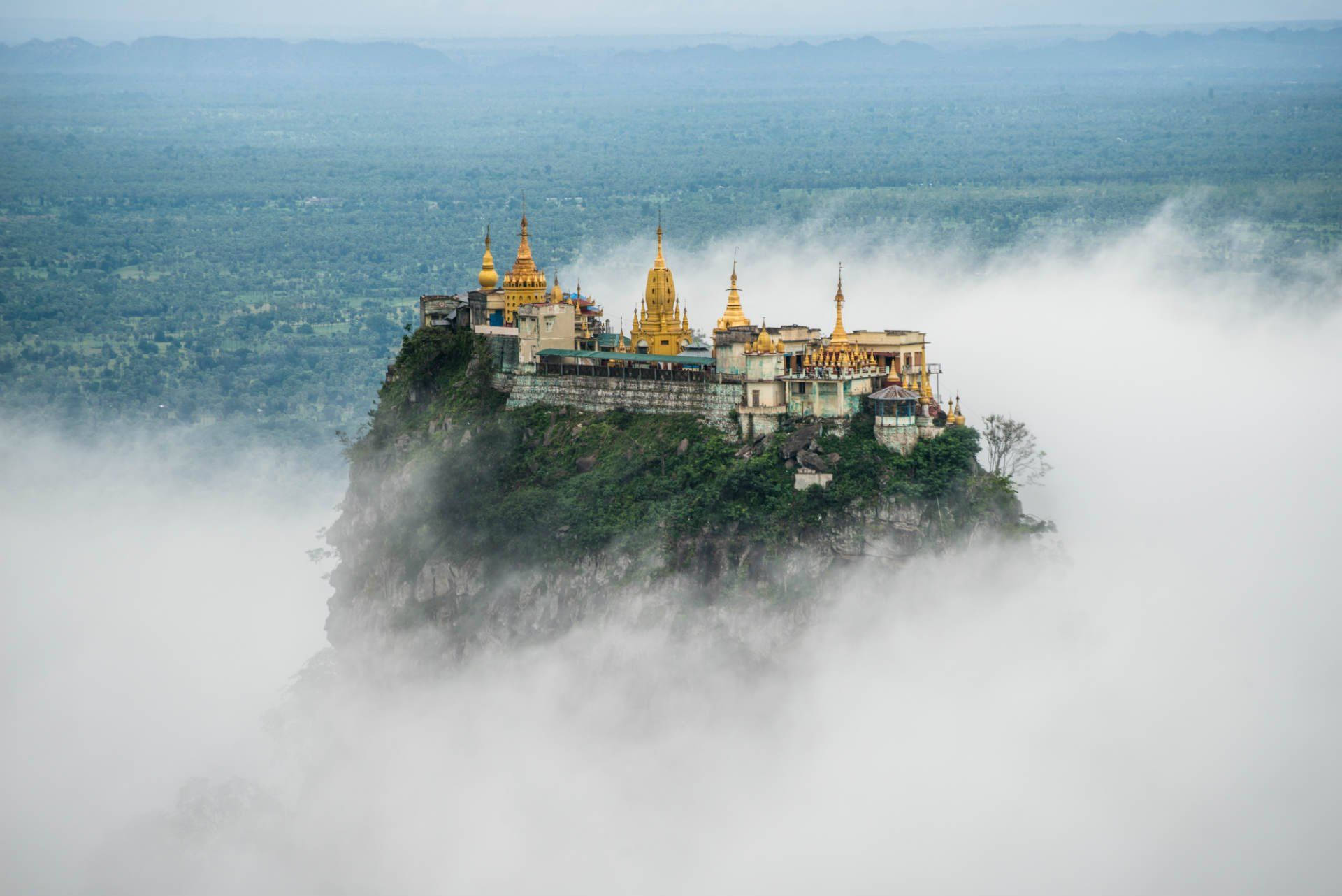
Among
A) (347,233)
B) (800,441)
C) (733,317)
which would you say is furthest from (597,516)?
(347,233)

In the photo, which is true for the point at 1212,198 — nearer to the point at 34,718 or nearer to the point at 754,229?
the point at 754,229

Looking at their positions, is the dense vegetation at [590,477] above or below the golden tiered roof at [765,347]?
below

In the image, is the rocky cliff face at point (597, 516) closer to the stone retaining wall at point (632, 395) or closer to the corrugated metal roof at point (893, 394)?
the stone retaining wall at point (632, 395)

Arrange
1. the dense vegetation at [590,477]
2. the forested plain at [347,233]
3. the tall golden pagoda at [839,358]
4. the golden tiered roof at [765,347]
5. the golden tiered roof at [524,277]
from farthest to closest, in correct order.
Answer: the forested plain at [347,233]
the golden tiered roof at [524,277]
the golden tiered roof at [765,347]
the tall golden pagoda at [839,358]
the dense vegetation at [590,477]

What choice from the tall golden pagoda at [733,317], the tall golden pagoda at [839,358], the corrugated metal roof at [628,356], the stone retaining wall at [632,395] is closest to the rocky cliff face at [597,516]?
the stone retaining wall at [632,395]

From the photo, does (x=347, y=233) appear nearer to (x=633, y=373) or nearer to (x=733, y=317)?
(x=733, y=317)
